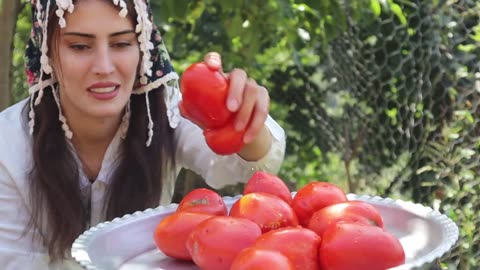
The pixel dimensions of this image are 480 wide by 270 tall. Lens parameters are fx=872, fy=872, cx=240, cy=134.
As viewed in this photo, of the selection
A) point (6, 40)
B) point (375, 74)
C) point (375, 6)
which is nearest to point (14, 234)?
point (6, 40)

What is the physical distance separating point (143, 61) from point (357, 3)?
3.00 feet

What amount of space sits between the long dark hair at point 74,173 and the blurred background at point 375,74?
521 mm

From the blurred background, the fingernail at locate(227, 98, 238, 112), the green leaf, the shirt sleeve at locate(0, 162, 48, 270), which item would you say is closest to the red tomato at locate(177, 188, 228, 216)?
the fingernail at locate(227, 98, 238, 112)

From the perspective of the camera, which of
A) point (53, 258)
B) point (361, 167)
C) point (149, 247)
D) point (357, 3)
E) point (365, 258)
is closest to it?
point (365, 258)

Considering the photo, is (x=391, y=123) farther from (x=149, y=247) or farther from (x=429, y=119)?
(x=149, y=247)

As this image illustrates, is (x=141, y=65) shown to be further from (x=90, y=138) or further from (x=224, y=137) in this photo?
(x=224, y=137)

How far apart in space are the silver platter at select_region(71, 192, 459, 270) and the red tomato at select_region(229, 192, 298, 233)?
85mm

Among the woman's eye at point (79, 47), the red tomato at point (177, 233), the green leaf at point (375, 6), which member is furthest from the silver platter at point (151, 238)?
the green leaf at point (375, 6)

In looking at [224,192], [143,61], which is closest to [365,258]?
[143,61]

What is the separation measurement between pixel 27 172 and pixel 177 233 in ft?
1.93

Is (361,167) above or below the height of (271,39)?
below

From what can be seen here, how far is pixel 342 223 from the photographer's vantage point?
863mm

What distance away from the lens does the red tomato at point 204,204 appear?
3.21ft

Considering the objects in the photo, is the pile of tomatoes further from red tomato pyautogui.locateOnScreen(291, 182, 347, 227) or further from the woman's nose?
the woman's nose
